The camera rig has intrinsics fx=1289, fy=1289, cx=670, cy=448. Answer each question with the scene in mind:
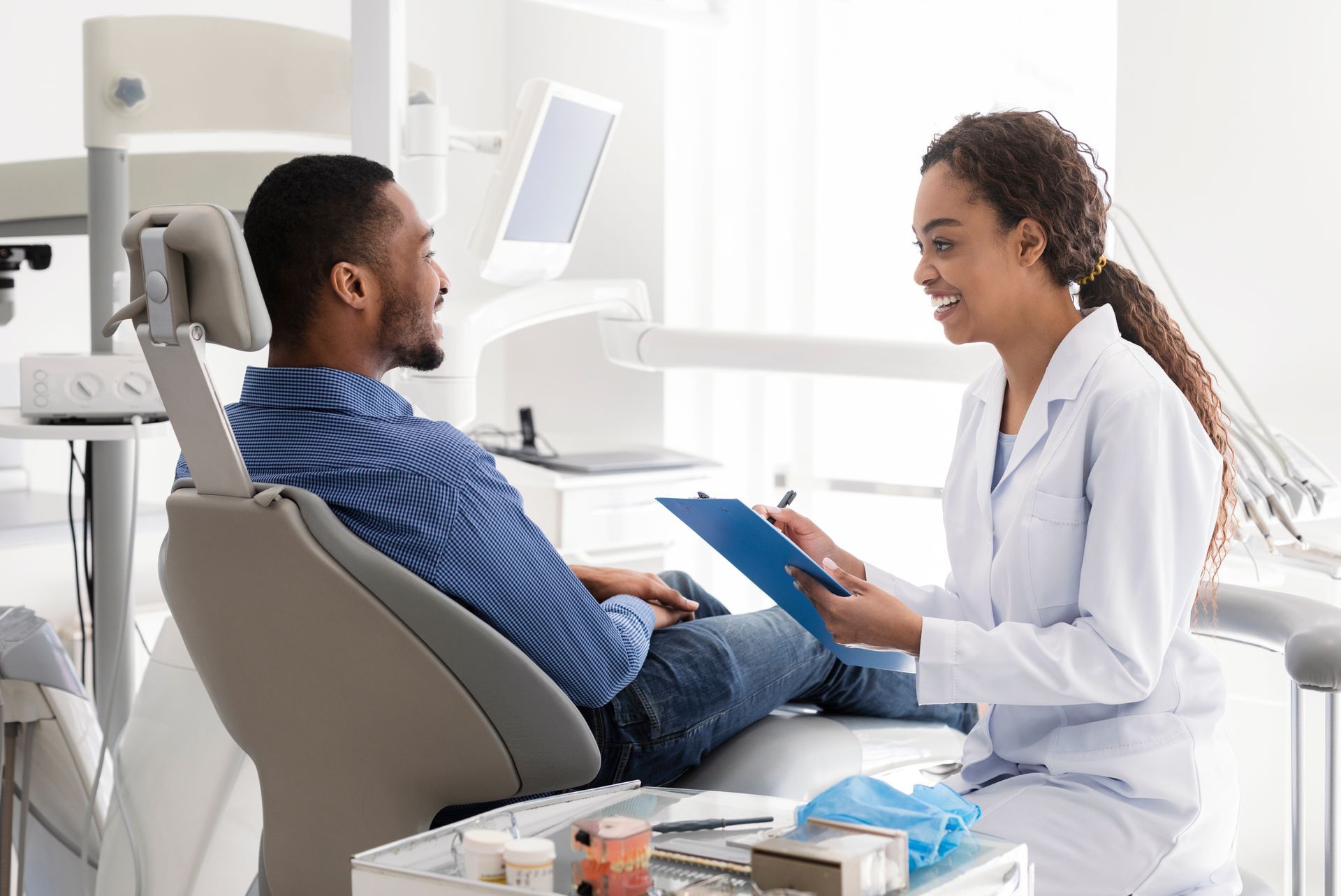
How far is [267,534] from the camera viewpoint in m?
1.18

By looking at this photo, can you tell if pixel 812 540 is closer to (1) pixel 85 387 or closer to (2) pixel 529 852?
(2) pixel 529 852

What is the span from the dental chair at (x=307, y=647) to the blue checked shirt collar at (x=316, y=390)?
0.13 metres

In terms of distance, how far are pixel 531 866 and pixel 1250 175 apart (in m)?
2.15

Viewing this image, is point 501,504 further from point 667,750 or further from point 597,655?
point 667,750

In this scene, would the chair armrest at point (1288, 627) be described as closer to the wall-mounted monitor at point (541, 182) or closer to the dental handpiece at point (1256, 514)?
the dental handpiece at point (1256, 514)

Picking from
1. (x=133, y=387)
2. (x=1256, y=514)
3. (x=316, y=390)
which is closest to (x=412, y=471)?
(x=316, y=390)

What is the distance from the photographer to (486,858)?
2.87 feet

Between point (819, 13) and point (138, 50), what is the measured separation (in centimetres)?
203

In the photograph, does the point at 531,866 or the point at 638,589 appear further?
the point at 638,589

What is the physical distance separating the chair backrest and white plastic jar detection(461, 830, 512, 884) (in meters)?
0.32

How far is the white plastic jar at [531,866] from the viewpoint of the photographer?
85 cm

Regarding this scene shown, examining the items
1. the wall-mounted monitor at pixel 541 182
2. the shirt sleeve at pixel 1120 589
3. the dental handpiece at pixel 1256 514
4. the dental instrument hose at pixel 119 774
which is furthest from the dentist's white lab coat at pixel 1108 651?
the wall-mounted monitor at pixel 541 182

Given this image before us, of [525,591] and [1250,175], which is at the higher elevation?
[1250,175]

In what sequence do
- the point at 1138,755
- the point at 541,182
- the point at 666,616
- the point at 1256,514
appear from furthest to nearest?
the point at 541,182 < the point at 1256,514 < the point at 666,616 < the point at 1138,755
